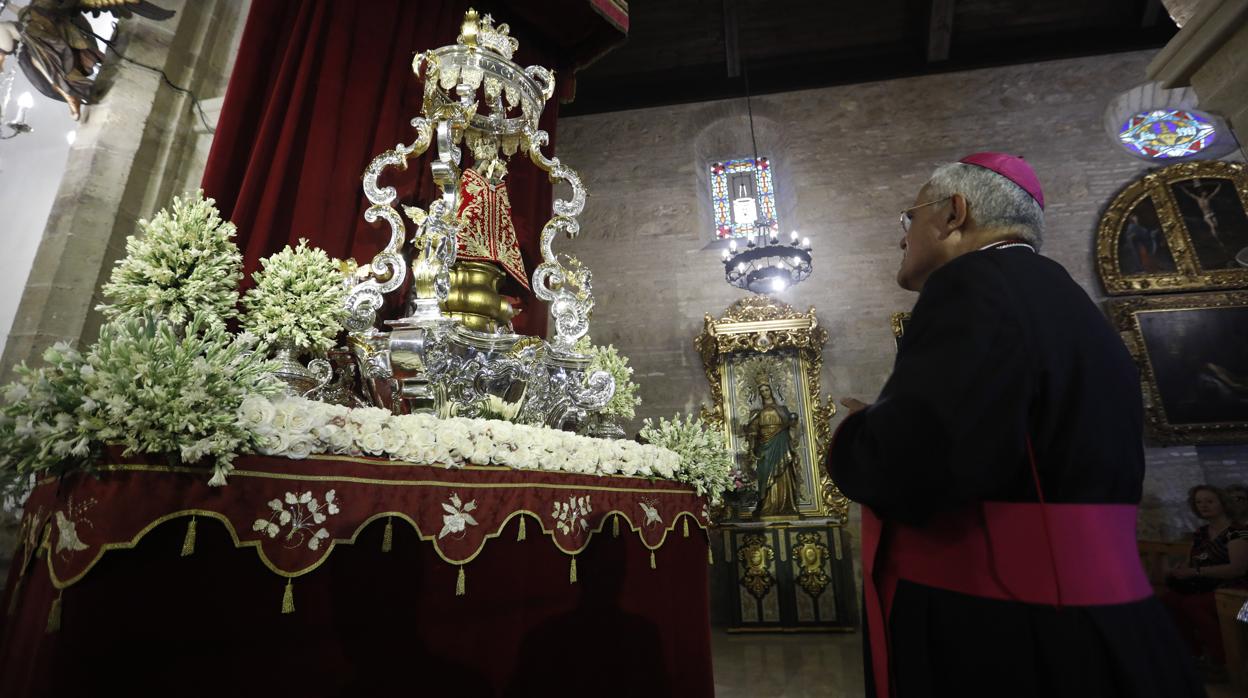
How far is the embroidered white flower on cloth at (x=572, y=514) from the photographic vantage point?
197cm

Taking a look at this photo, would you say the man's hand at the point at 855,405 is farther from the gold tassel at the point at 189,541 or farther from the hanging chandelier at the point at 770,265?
the hanging chandelier at the point at 770,265

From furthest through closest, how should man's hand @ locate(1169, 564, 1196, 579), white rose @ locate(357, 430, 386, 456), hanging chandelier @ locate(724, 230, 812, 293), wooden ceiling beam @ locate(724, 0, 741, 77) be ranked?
wooden ceiling beam @ locate(724, 0, 741, 77) < hanging chandelier @ locate(724, 230, 812, 293) < man's hand @ locate(1169, 564, 1196, 579) < white rose @ locate(357, 430, 386, 456)

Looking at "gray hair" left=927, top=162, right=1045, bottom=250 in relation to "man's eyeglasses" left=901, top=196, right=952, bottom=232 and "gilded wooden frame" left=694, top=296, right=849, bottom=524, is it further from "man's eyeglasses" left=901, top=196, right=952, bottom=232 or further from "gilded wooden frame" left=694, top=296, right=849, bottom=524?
"gilded wooden frame" left=694, top=296, right=849, bottom=524

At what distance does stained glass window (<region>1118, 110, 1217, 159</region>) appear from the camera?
712 centimetres

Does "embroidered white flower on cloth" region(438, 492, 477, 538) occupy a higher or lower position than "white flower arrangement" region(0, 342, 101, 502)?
lower

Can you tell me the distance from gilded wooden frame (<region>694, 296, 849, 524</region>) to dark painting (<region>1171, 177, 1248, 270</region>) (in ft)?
14.2

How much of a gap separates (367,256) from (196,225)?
3.77 feet

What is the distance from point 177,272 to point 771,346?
5.68 metres

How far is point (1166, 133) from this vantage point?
7.22 meters

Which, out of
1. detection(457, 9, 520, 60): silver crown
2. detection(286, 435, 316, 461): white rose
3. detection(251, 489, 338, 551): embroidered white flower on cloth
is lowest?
detection(251, 489, 338, 551): embroidered white flower on cloth

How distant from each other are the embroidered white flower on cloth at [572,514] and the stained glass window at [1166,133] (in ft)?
28.2

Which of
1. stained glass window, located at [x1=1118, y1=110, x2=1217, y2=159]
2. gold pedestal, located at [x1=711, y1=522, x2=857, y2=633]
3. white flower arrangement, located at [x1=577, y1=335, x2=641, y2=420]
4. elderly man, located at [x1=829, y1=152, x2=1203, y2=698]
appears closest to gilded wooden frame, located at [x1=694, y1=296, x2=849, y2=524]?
gold pedestal, located at [x1=711, y1=522, x2=857, y2=633]

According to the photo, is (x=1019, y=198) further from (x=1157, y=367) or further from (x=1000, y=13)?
(x=1000, y=13)

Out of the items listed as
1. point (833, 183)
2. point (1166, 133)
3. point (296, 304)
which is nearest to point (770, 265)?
point (833, 183)
